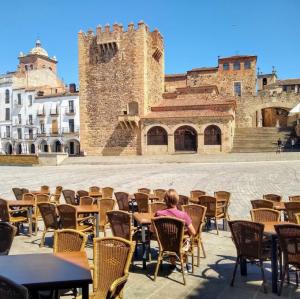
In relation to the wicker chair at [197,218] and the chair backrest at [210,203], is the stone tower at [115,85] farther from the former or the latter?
the wicker chair at [197,218]

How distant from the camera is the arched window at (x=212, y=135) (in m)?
32.6

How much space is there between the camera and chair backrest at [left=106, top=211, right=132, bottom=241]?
5.73 metres

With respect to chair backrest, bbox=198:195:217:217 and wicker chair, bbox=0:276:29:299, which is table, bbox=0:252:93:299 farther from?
chair backrest, bbox=198:195:217:217

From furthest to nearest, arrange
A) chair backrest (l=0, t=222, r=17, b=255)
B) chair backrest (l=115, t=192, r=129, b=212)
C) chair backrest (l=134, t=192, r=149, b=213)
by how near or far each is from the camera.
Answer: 1. chair backrest (l=115, t=192, r=129, b=212)
2. chair backrest (l=134, t=192, r=149, b=213)
3. chair backrest (l=0, t=222, r=17, b=255)

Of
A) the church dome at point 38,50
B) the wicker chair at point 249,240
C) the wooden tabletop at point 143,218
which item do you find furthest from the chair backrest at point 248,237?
the church dome at point 38,50

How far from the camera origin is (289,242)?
15.1 ft

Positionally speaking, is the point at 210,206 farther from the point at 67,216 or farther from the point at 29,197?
the point at 29,197

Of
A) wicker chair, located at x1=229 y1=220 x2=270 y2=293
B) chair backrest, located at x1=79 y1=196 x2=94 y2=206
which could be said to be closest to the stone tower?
chair backrest, located at x1=79 y1=196 x2=94 y2=206

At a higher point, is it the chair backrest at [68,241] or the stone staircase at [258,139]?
the stone staircase at [258,139]

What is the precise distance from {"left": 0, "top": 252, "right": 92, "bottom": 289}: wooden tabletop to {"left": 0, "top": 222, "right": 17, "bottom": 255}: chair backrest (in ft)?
2.79

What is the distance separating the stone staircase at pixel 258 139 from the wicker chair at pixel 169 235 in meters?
26.8

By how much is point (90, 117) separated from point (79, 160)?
22.7ft

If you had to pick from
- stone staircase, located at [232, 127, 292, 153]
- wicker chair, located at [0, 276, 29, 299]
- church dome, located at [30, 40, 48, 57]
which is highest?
church dome, located at [30, 40, 48, 57]

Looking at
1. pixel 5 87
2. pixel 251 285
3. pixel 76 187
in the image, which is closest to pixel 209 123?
pixel 76 187
